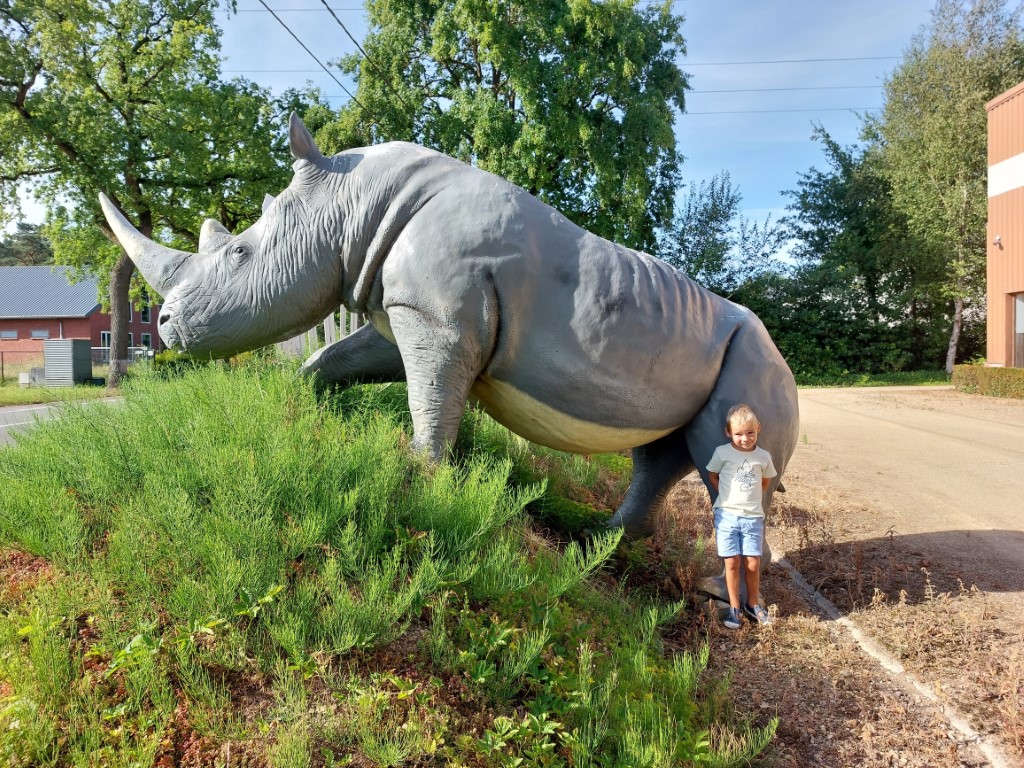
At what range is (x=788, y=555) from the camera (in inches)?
166

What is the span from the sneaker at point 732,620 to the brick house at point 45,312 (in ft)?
117

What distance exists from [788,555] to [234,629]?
354cm

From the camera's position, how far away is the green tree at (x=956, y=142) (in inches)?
797

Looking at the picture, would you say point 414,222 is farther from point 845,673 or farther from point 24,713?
point 845,673

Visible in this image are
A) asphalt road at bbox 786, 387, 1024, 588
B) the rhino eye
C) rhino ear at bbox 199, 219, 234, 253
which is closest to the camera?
the rhino eye

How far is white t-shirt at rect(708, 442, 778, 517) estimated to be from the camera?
291 centimetres

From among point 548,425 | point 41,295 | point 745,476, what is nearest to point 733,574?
point 745,476

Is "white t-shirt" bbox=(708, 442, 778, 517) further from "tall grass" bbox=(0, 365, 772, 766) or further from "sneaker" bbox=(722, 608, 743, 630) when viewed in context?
"tall grass" bbox=(0, 365, 772, 766)

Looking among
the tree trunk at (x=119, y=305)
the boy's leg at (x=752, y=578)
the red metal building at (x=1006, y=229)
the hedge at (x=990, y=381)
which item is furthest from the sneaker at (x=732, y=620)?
the red metal building at (x=1006, y=229)

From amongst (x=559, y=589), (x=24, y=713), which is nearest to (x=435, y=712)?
(x=559, y=589)

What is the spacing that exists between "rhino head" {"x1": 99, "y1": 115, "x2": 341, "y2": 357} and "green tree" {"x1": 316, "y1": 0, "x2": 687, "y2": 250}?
608 inches

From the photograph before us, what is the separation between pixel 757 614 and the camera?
9.83 feet

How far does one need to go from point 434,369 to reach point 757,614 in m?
1.87

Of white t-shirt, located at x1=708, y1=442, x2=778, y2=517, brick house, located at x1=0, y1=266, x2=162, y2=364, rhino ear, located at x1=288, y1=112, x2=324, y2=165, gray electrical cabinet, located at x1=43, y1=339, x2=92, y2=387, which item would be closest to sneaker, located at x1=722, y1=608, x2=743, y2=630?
white t-shirt, located at x1=708, y1=442, x2=778, y2=517
